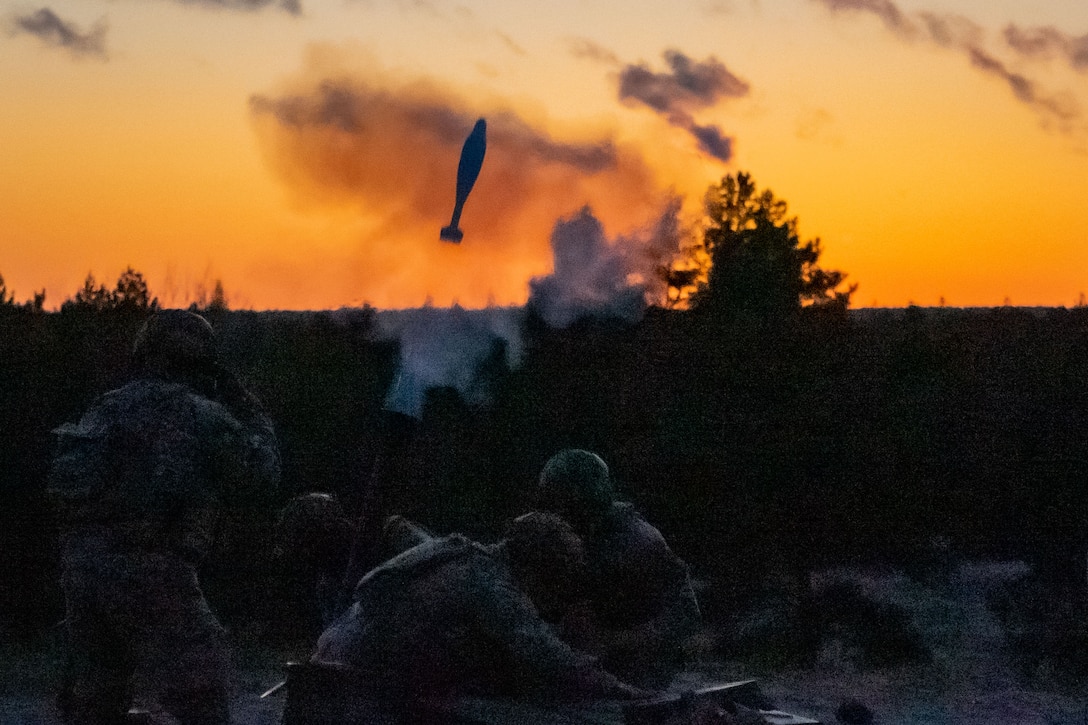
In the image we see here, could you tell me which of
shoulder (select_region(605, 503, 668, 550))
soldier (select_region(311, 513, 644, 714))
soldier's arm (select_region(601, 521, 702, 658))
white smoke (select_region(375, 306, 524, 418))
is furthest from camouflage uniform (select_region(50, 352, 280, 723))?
white smoke (select_region(375, 306, 524, 418))

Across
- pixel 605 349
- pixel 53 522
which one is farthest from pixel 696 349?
pixel 53 522

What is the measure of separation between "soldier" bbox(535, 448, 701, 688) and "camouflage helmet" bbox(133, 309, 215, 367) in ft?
4.75

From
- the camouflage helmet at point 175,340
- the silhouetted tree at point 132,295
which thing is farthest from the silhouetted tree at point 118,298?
the camouflage helmet at point 175,340

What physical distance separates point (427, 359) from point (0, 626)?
4.67 meters

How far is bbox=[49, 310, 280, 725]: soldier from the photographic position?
4.69m

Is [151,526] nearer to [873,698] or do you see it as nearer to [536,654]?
[536,654]

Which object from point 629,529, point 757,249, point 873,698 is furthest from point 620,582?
point 757,249

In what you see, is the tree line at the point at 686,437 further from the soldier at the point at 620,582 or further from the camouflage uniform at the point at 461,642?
the camouflage uniform at the point at 461,642

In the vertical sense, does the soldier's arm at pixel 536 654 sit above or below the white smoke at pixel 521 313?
below

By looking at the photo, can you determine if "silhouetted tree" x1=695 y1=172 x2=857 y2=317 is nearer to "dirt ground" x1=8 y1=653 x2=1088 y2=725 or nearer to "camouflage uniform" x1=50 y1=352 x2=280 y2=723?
"dirt ground" x1=8 y1=653 x2=1088 y2=725

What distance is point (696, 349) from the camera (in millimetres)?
10977

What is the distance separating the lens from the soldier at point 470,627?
3.79 meters

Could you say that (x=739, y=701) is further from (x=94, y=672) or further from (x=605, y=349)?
(x=605, y=349)

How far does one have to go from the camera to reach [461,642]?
3.86m
